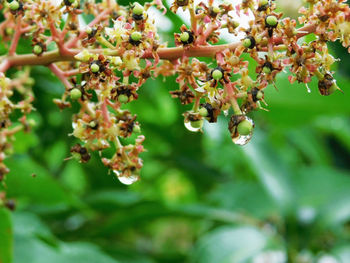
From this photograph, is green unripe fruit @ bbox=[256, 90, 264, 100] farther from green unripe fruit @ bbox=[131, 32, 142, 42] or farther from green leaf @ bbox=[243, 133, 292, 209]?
green leaf @ bbox=[243, 133, 292, 209]

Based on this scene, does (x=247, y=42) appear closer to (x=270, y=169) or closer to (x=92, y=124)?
(x=92, y=124)

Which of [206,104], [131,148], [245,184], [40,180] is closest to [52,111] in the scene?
[40,180]

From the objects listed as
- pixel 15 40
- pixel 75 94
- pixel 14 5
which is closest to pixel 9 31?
pixel 15 40

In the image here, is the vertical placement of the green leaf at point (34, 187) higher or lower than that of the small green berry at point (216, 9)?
lower

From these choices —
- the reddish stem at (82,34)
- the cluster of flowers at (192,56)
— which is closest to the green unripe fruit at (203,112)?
the cluster of flowers at (192,56)

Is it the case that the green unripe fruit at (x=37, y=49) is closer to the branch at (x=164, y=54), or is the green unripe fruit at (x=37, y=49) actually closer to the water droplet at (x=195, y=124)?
the branch at (x=164, y=54)

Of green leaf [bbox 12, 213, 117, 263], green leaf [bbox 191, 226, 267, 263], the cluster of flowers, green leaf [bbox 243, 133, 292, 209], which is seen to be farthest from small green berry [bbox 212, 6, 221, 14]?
green leaf [bbox 243, 133, 292, 209]

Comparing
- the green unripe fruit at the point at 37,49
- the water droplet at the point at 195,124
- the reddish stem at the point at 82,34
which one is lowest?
the water droplet at the point at 195,124
